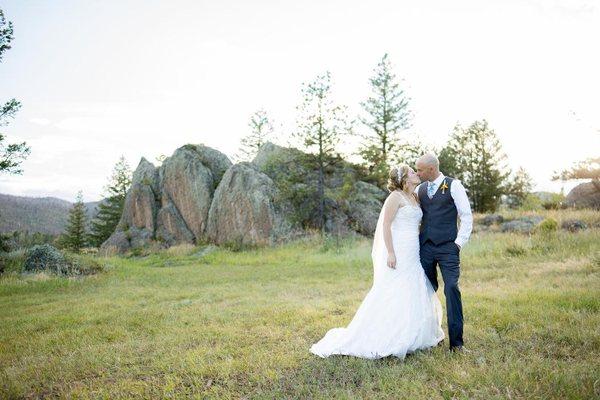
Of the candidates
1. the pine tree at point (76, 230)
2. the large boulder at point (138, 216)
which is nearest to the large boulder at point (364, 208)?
the large boulder at point (138, 216)

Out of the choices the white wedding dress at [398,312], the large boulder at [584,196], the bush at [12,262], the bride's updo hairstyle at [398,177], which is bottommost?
the bush at [12,262]

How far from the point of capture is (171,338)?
7.00 meters

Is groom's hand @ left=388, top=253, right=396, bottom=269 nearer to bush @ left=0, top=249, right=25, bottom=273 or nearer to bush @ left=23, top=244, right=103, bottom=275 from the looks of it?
bush @ left=23, top=244, right=103, bottom=275

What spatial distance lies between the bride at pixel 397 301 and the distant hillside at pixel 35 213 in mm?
116343

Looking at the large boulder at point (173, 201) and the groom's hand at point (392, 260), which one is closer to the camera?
the groom's hand at point (392, 260)

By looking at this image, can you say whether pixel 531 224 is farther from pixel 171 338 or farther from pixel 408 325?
pixel 171 338

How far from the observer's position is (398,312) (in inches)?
218

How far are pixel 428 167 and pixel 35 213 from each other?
473ft

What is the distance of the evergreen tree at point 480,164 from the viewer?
112ft

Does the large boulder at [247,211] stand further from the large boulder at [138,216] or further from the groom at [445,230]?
the groom at [445,230]

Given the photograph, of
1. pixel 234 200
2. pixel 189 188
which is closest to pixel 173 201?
pixel 189 188

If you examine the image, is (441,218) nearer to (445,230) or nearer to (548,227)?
(445,230)

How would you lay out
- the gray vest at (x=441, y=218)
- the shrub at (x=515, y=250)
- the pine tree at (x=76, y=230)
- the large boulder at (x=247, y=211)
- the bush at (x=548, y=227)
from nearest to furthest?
the gray vest at (x=441, y=218) → the shrub at (x=515, y=250) → the bush at (x=548, y=227) → the large boulder at (x=247, y=211) → the pine tree at (x=76, y=230)

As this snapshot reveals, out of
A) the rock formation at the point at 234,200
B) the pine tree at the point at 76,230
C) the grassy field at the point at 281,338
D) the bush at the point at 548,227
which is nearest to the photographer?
the grassy field at the point at 281,338
